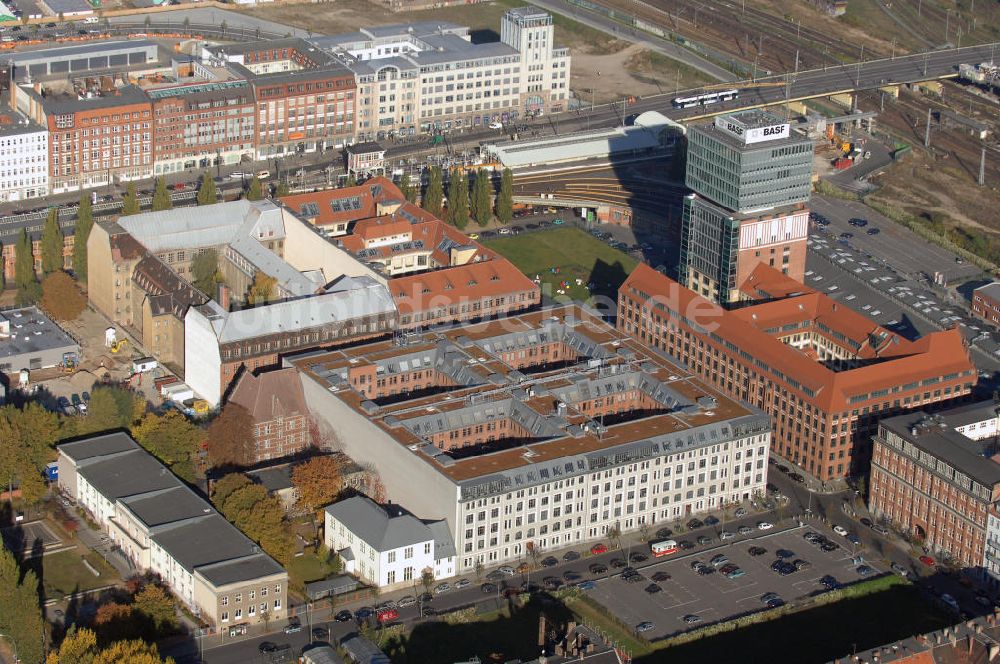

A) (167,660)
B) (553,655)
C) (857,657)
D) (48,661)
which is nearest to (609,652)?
(553,655)

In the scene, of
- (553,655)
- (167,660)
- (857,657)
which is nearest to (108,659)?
(167,660)

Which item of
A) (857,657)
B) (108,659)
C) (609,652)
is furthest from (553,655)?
(108,659)

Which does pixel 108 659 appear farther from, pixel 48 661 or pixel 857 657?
pixel 857 657

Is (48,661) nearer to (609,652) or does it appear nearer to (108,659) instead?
(108,659)

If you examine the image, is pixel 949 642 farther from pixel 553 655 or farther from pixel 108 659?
pixel 108 659
